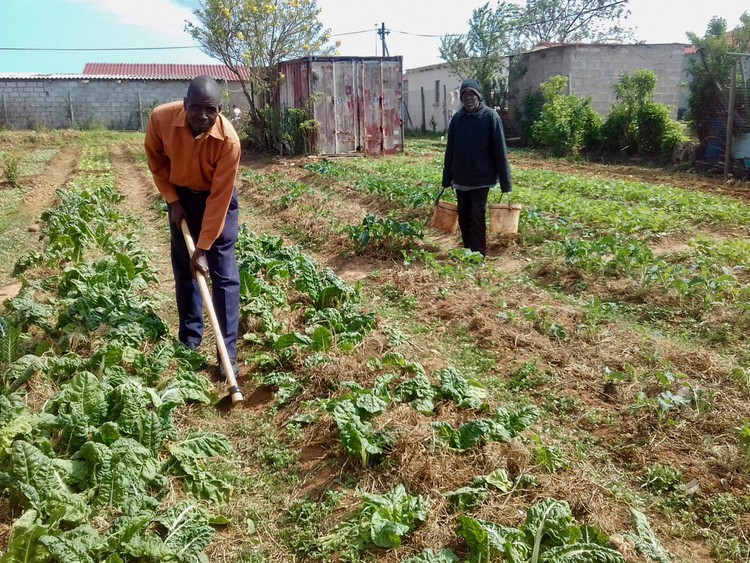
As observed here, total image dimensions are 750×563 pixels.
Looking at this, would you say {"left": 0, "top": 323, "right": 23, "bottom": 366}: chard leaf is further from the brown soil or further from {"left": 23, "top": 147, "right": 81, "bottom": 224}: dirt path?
{"left": 23, "top": 147, "right": 81, "bottom": 224}: dirt path

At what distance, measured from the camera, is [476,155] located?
6.59m

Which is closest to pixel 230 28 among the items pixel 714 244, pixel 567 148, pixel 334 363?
pixel 567 148

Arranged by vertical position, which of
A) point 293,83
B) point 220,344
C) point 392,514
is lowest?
point 392,514

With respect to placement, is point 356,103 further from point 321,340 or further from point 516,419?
point 516,419

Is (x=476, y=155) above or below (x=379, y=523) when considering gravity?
above

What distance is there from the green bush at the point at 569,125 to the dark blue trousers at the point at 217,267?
15.4 meters

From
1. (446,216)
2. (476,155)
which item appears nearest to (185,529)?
(476,155)

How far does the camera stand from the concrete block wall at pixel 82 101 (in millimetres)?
28000

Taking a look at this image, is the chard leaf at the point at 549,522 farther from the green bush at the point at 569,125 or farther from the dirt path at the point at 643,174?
the green bush at the point at 569,125

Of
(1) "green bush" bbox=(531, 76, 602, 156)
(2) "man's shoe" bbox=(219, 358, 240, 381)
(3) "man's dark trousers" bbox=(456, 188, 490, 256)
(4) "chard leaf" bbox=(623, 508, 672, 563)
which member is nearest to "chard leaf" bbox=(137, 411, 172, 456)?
(2) "man's shoe" bbox=(219, 358, 240, 381)

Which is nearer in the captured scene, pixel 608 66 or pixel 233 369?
pixel 233 369

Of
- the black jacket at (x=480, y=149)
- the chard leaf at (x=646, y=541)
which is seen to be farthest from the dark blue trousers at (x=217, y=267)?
the black jacket at (x=480, y=149)

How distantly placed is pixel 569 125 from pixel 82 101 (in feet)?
72.6

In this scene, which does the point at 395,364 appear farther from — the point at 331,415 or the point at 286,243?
the point at 286,243
